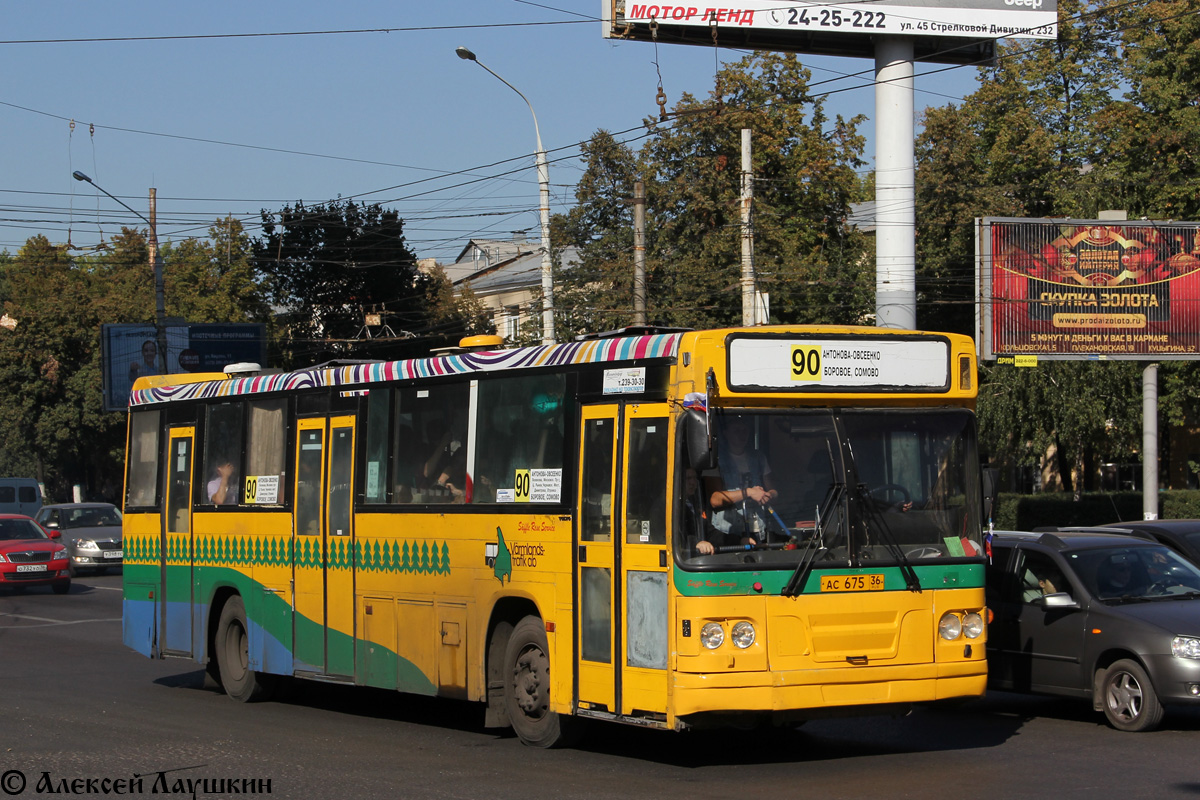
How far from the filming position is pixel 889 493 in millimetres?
9250

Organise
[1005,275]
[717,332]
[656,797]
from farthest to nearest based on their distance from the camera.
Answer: [1005,275], [717,332], [656,797]

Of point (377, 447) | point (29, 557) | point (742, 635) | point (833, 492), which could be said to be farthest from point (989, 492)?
point (29, 557)

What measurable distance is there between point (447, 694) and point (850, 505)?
377 centimetres

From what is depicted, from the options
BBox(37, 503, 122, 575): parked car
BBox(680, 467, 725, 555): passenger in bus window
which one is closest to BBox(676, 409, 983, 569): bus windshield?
BBox(680, 467, 725, 555): passenger in bus window

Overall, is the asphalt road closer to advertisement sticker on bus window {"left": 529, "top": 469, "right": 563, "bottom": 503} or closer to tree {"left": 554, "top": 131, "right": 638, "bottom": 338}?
advertisement sticker on bus window {"left": 529, "top": 469, "right": 563, "bottom": 503}

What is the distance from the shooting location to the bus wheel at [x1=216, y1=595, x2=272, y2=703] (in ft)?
45.2

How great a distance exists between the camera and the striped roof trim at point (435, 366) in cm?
960

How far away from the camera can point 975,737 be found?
1077 cm

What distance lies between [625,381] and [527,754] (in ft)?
9.15

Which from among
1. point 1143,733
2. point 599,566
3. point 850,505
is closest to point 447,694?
point 599,566

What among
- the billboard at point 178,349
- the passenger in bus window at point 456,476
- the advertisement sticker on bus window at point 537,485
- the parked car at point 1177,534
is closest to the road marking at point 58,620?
the passenger in bus window at point 456,476

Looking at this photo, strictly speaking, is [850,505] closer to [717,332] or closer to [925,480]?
[925,480]

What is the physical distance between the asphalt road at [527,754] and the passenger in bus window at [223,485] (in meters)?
1.99

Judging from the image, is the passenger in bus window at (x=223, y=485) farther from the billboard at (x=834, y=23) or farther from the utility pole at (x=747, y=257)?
the billboard at (x=834, y=23)
